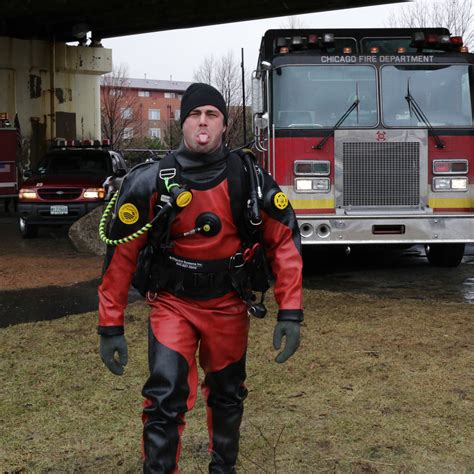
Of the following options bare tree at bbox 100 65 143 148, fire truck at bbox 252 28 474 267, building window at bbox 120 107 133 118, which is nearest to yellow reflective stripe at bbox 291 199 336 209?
fire truck at bbox 252 28 474 267

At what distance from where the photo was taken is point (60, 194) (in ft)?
43.4

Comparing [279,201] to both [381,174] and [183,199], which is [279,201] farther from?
[381,174]

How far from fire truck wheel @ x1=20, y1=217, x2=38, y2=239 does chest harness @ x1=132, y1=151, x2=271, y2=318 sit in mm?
11290

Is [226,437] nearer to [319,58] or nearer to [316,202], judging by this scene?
[316,202]

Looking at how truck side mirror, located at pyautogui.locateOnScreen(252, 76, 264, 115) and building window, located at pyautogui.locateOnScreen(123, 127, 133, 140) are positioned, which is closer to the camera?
truck side mirror, located at pyautogui.locateOnScreen(252, 76, 264, 115)

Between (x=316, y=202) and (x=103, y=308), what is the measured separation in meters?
5.61

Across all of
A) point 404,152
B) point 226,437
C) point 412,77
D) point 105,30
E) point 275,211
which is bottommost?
point 226,437

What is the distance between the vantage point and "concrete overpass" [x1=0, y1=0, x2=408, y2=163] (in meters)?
20.2

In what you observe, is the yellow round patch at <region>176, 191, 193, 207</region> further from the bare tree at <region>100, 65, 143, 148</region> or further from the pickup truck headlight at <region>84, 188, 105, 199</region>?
the bare tree at <region>100, 65, 143, 148</region>

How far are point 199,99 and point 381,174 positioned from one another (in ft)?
18.6

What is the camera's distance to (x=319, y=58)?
27.5 ft

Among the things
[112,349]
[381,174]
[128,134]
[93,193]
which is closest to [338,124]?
[381,174]

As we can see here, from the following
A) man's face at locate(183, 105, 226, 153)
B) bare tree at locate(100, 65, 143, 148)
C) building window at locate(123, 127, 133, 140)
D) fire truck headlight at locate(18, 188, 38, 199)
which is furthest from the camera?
building window at locate(123, 127, 133, 140)

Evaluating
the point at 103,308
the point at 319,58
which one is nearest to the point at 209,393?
the point at 103,308
